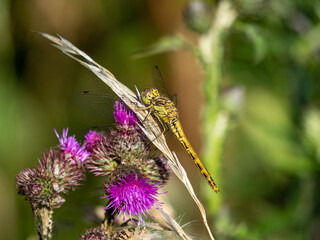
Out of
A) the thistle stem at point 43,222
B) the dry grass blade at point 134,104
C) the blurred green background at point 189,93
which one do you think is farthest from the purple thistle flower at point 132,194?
the blurred green background at point 189,93

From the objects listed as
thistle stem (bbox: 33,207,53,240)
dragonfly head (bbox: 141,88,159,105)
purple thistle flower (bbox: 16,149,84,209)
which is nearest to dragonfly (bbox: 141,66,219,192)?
dragonfly head (bbox: 141,88,159,105)

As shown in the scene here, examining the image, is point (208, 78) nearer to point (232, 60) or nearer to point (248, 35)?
point (248, 35)

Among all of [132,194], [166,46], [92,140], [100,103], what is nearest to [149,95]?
[100,103]

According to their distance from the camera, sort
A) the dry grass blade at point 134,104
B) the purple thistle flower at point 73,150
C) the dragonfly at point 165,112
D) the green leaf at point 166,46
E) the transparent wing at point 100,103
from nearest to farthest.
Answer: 1. the dry grass blade at point 134,104
2. the purple thistle flower at point 73,150
3. the transparent wing at point 100,103
4. the dragonfly at point 165,112
5. the green leaf at point 166,46

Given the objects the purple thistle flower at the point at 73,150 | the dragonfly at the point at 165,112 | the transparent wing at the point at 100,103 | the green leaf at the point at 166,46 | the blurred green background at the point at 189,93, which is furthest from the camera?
the blurred green background at the point at 189,93

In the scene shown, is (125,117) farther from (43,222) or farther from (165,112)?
(43,222)

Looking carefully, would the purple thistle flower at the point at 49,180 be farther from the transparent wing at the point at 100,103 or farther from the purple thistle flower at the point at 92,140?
the transparent wing at the point at 100,103

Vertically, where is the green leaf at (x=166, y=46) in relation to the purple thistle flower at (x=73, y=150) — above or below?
above

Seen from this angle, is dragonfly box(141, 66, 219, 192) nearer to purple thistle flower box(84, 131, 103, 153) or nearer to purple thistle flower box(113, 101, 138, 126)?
purple thistle flower box(113, 101, 138, 126)

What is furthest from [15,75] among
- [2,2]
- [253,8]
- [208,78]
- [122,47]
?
[253,8]
